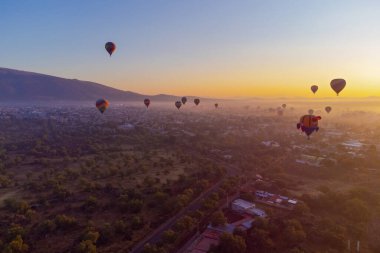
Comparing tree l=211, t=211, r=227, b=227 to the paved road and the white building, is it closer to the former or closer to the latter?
the paved road

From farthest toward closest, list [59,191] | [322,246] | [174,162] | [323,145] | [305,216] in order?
[323,145]
[174,162]
[59,191]
[305,216]
[322,246]

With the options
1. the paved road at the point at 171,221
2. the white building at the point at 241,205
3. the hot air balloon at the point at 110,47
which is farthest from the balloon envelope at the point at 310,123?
the hot air balloon at the point at 110,47

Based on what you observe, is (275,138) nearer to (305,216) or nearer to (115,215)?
(305,216)

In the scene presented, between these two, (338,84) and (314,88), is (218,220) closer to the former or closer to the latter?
(338,84)

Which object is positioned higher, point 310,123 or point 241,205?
point 310,123

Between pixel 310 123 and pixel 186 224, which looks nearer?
pixel 186 224

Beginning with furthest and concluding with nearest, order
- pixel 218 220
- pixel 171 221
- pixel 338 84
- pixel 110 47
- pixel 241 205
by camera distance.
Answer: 1. pixel 110 47
2. pixel 338 84
3. pixel 241 205
4. pixel 171 221
5. pixel 218 220

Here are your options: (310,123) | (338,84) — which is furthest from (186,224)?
Answer: (338,84)

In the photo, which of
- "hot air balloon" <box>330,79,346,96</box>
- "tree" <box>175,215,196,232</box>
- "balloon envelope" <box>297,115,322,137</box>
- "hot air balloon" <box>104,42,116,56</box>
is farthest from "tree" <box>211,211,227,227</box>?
"hot air balloon" <box>104,42,116,56</box>

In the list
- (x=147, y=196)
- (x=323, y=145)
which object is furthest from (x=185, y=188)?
(x=323, y=145)

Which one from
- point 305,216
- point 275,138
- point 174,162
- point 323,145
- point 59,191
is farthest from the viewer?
Answer: point 275,138

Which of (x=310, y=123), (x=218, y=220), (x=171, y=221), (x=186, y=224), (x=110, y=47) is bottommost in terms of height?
(x=171, y=221)
